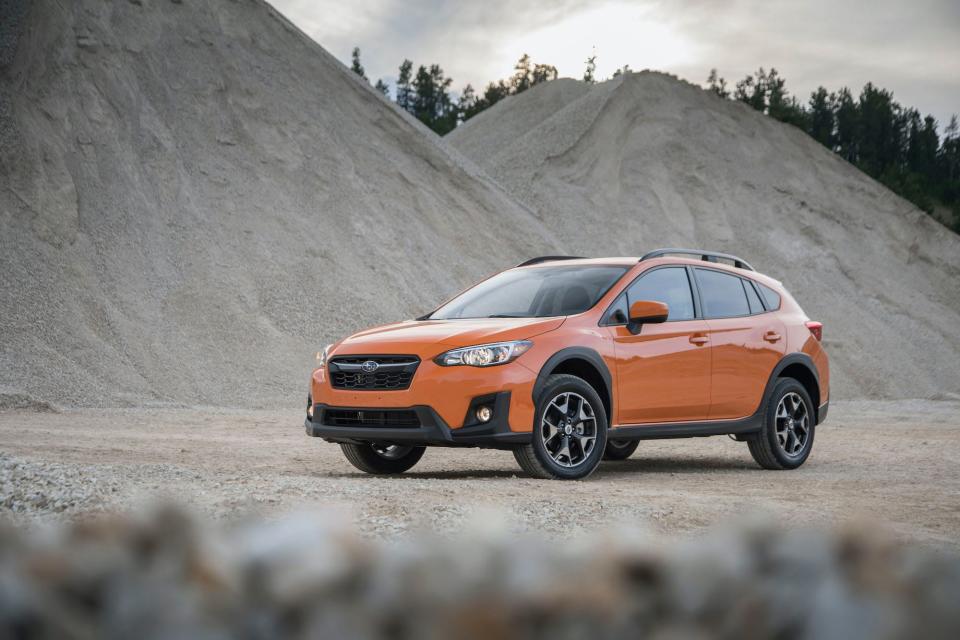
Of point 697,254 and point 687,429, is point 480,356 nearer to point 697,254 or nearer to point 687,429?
point 687,429

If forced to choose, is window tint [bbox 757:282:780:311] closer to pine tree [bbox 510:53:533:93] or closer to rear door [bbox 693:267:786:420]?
rear door [bbox 693:267:786:420]

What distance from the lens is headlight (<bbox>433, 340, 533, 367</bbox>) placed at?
340 inches

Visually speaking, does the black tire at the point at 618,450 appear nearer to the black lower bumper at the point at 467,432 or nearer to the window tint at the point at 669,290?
the window tint at the point at 669,290

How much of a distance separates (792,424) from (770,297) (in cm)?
132

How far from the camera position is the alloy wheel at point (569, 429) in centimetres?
893

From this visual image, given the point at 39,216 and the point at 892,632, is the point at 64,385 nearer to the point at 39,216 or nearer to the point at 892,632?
the point at 39,216

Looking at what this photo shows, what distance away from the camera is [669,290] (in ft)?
34.0

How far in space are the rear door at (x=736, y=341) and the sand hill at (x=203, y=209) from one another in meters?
12.4

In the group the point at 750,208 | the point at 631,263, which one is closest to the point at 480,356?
the point at 631,263

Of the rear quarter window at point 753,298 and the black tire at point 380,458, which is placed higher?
the rear quarter window at point 753,298

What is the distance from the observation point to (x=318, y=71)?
3466cm

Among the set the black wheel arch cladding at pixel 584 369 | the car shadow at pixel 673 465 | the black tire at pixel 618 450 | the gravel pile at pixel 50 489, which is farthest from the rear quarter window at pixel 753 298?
the gravel pile at pixel 50 489

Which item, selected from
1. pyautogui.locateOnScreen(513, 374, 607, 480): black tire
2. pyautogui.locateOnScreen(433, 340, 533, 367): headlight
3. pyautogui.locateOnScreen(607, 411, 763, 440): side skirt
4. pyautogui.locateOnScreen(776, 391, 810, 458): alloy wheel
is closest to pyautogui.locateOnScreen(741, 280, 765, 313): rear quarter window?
pyautogui.locateOnScreen(776, 391, 810, 458): alloy wheel

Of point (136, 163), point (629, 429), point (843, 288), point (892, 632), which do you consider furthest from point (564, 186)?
point (892, 632)
